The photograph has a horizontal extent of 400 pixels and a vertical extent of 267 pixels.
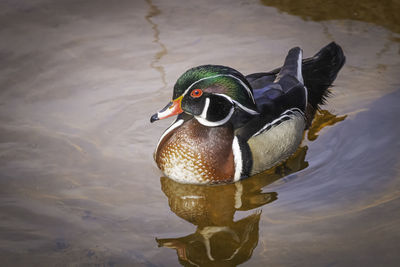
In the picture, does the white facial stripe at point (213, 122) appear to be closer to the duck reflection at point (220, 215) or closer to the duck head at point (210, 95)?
the duck head at point (210, 95)

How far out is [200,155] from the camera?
3893 mm

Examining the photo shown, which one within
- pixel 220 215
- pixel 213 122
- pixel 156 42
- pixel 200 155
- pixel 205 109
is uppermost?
pixel 205 109

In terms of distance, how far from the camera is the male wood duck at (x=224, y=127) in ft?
12.3

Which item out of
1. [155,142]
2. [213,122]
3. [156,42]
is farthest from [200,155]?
[156,42]

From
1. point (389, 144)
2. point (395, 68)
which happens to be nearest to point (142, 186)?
point (389, 144)

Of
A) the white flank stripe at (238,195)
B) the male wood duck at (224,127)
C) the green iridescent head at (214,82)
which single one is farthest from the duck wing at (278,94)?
the white flank stripe at (238,195)

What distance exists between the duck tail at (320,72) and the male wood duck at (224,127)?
481 millimetres

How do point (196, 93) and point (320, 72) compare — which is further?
point (320, 72)

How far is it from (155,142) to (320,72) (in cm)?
167

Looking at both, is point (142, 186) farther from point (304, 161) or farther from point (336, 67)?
point (336, 67)

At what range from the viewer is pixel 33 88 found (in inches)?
204

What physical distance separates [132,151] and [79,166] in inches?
18.0

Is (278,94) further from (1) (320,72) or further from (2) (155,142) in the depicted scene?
(2) (155,142)

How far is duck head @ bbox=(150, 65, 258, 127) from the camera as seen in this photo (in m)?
3.70
